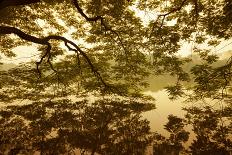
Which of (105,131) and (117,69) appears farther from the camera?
(117,69)

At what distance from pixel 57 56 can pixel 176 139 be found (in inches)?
319

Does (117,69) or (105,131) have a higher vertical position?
(117,69)

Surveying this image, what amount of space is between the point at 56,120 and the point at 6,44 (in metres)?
6.58

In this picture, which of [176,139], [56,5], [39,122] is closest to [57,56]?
[56,5]

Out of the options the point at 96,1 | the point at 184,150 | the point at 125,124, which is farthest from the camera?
the point at 125,124

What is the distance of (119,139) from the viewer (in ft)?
39.4

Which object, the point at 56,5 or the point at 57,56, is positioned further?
the point at 57,56

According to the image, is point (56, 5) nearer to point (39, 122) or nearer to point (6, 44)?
point (6, 44)

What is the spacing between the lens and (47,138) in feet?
39.8

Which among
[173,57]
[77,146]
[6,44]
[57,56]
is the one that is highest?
[6,44]

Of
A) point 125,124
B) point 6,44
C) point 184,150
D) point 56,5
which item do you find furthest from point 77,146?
point 6,44

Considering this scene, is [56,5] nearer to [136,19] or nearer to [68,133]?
[136,19]

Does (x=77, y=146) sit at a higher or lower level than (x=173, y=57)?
lower

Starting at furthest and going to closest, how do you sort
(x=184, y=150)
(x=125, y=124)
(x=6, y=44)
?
(x=6, y=44) → (x=125, y=124) → (x=184, y=150)
